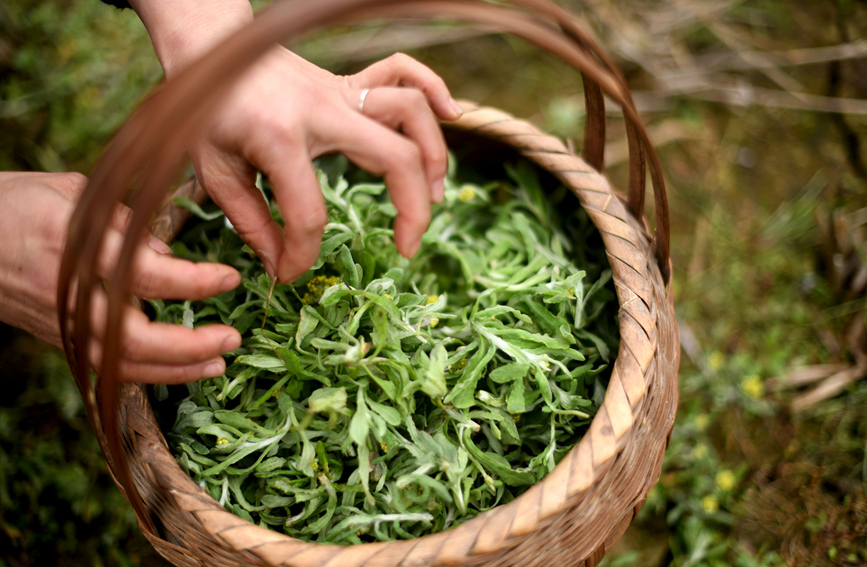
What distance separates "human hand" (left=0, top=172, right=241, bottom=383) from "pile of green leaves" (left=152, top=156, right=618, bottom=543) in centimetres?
18

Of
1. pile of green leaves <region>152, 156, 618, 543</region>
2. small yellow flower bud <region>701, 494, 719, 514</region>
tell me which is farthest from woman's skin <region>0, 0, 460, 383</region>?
small yellow flower bud <region>701, 494, 719, 514</region>

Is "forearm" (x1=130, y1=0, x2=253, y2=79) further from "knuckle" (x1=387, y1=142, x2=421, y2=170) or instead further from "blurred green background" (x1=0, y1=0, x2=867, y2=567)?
"blurred green background" (x1=0, y1=0, x2=867, y2=567)

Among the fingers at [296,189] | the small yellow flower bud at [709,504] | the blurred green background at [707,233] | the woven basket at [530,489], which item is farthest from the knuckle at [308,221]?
the small yellow flower bud at [709,504]

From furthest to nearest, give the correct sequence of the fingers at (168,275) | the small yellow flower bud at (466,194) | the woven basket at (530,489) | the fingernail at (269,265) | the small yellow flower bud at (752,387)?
the small yellow flower bud at (752,387), the small yellow flower bud at (466,194), the fingernail at (269,265), the fingers at (168,275), the woven basket at (530,489)

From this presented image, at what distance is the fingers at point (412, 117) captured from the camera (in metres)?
0.99

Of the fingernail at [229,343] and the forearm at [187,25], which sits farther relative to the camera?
the forearm at [187,25]

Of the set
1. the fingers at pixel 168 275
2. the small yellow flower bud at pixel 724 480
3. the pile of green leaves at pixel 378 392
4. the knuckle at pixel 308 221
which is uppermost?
the knuckle at pixel 308 221

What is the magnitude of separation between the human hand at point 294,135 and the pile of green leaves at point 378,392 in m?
0.13

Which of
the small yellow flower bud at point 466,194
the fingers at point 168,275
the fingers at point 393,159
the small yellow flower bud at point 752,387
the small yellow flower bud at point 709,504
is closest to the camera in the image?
the fingers at point 168,275

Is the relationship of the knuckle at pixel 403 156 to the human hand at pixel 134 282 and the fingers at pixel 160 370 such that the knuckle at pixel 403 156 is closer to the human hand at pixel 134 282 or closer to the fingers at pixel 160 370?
the human hand at pixel 134 282

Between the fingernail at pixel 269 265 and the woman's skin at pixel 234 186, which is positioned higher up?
the woman's skin at pixel 234 186

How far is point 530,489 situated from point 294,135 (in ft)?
2.23

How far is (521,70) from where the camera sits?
2.30m

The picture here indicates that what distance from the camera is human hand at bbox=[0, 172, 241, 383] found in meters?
0.80
